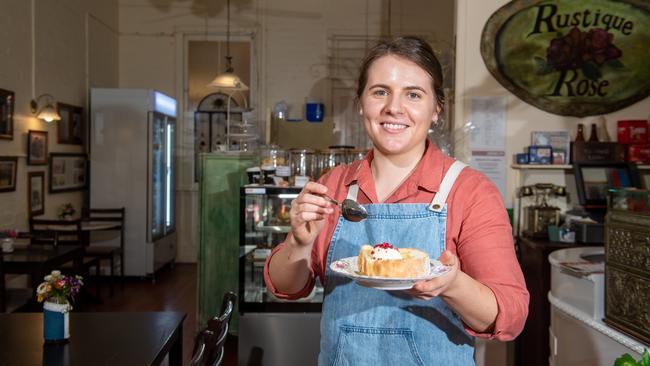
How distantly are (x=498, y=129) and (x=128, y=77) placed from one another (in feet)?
22.3

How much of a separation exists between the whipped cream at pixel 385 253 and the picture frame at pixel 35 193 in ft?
19.8

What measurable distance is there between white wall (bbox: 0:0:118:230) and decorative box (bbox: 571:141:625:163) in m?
5.25

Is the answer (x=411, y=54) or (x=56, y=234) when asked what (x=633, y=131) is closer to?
(x=411, y=54)

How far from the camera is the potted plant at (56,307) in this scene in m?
2.49

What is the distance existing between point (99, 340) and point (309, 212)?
5.20 ft

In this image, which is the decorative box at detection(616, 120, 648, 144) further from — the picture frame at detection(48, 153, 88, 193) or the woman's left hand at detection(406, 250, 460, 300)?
the picture frame at detection(48, 153, 88, 193)

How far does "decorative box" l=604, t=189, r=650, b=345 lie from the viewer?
2205mm

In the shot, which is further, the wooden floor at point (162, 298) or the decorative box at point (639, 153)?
the wooden floor at point (162, 298)

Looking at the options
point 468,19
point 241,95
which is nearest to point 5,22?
point 241,95

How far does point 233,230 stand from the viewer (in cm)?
538

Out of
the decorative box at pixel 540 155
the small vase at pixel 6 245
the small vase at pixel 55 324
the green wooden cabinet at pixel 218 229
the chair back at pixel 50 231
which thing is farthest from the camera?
the chair back at pixel 50 231

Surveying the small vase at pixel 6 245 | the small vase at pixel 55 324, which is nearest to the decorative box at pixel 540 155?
the small vase at pixel 55 324

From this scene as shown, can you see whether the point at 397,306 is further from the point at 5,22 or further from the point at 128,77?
the point at 128,77

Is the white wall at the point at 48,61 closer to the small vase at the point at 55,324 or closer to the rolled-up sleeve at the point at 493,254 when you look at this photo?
the small vase at the point at 55,324
